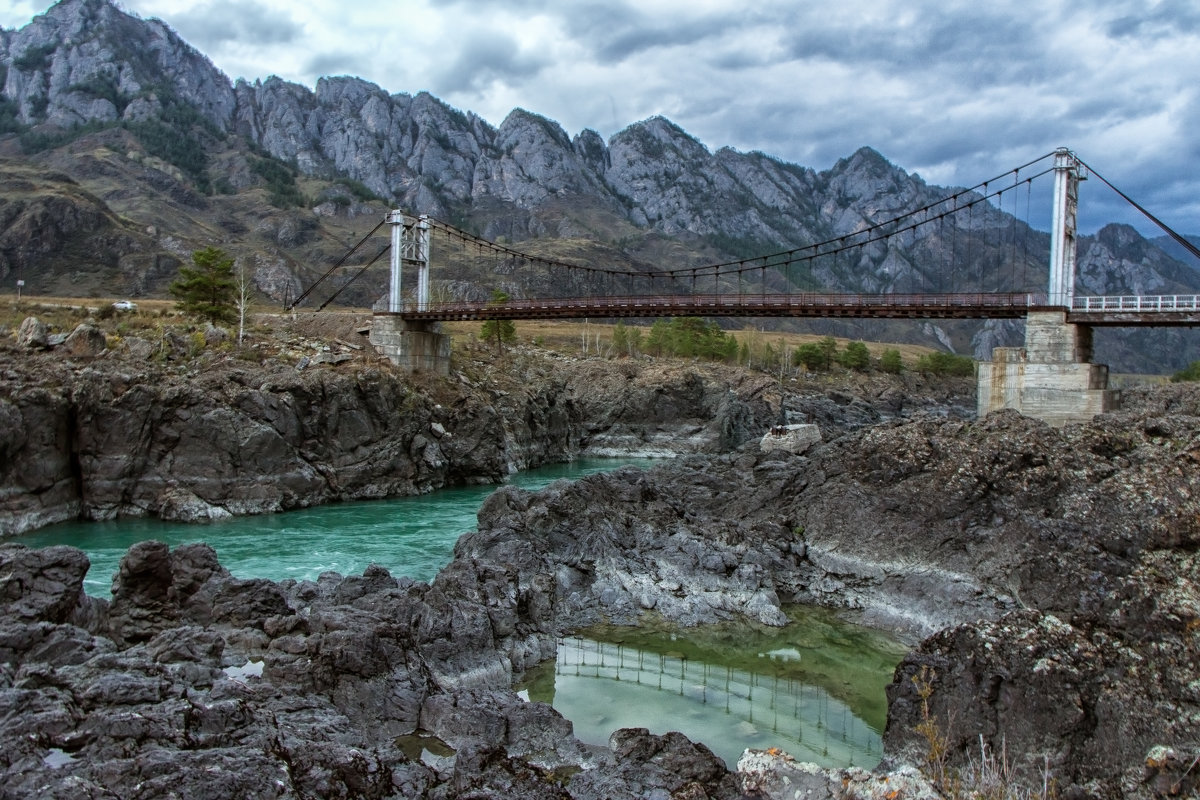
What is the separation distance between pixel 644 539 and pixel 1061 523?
982 cm

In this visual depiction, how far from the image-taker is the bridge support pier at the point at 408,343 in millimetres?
44531

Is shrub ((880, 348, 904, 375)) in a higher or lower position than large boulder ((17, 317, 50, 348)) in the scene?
higher

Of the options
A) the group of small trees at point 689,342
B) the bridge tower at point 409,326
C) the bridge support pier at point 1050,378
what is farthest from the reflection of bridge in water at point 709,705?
the group of small trees at point 689,342

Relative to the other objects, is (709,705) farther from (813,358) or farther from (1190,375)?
(813,358)

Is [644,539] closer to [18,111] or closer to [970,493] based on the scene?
[970,493]

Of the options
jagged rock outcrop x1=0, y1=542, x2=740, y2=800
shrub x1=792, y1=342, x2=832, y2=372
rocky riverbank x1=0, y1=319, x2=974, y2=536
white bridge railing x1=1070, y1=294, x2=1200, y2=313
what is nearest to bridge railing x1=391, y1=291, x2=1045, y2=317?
white bridge railing x1=1070, y1=294, x2=1200, y2=313

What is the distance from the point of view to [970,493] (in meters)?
18.8

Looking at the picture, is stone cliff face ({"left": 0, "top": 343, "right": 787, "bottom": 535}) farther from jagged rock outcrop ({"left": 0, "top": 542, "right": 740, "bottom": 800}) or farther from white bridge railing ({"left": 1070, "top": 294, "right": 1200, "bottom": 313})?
white bridge railing ({"left": 1070, "top": 294, "right": 1200, "bottom": 313})

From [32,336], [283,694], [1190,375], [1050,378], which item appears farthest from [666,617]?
[1190,375]

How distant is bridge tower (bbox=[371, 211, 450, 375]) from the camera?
147ft

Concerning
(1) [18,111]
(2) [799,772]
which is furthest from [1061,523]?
(1) [18,111]

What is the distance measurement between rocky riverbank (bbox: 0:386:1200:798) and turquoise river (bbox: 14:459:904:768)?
928 mm

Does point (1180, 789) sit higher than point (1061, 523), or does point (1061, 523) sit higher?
point (1061, 523)

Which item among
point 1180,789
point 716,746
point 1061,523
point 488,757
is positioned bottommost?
point 716,746
